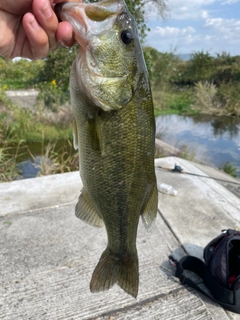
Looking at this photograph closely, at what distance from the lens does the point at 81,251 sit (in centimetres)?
298

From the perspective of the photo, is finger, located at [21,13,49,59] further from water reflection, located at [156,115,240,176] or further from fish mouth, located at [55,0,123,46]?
water reflection, located at [156,115,240,176]

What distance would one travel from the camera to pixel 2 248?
9.78 ft

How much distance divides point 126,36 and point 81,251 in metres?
2.16

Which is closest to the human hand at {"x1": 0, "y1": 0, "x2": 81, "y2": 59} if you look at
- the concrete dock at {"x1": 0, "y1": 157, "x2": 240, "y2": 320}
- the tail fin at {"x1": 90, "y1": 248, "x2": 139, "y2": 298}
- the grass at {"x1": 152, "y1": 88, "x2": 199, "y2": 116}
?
the tail fin at {"x1": 90, "y1": 248, "x2": 139, "y2": 298}

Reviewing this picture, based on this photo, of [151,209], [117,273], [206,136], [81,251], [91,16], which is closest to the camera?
[91,16]

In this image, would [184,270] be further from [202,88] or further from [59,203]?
[202,88]

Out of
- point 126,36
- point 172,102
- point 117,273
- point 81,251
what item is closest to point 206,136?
point 172,102

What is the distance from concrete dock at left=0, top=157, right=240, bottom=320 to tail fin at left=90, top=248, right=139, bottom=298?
0.73 meters

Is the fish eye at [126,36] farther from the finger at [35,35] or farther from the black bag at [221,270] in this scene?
the black bag at [221,270]

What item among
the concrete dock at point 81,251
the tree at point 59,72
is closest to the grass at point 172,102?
the tree at point 59,72

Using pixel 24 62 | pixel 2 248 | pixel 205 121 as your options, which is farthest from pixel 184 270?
pixel 24 62

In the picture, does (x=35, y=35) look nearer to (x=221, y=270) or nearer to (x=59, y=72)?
(x=221, y=270)

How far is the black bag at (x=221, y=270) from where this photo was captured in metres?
2.39

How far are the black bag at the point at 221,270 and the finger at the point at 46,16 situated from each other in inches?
82.6
